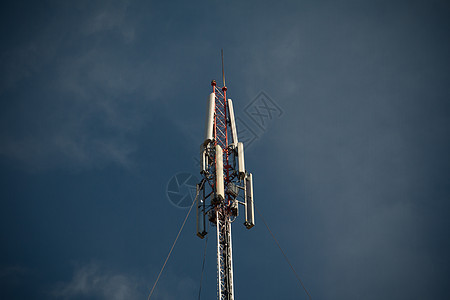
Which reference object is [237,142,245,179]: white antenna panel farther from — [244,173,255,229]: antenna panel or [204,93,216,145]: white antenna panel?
[204,93,216,145]: white antenna panel

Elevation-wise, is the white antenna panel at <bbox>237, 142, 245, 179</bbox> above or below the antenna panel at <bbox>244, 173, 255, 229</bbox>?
above

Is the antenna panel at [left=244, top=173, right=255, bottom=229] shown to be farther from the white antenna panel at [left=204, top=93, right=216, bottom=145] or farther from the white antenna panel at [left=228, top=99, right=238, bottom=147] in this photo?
the white antenna panel at [left=204, top=93, right=216, bottom=145]

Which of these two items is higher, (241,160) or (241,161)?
(241,160)

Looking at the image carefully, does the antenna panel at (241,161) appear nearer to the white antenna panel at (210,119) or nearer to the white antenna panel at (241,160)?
the white antenna panel at (241,160)

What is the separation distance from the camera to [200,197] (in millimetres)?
66500

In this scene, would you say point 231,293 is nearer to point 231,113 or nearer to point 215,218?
point 215,218

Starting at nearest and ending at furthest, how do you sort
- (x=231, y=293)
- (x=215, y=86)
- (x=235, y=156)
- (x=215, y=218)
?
1. (x=231, y=293)
2. (x=215, y=218)
3. (x=235, y=156)
4. (x=215, y=86)

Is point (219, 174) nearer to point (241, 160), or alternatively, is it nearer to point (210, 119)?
point (241, 160)

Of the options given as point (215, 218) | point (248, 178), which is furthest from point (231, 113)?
point (215, 218)

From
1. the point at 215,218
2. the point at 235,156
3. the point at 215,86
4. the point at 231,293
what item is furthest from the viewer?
the point at 215,86

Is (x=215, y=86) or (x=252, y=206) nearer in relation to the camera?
(x=252, y=206)

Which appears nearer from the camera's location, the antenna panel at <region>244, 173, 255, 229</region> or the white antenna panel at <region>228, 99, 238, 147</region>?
the antenna panel at <region>244, 173, 255, 229</region>

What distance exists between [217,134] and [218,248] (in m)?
17.1

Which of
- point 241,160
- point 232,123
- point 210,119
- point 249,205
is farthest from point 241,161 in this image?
point 210,119
